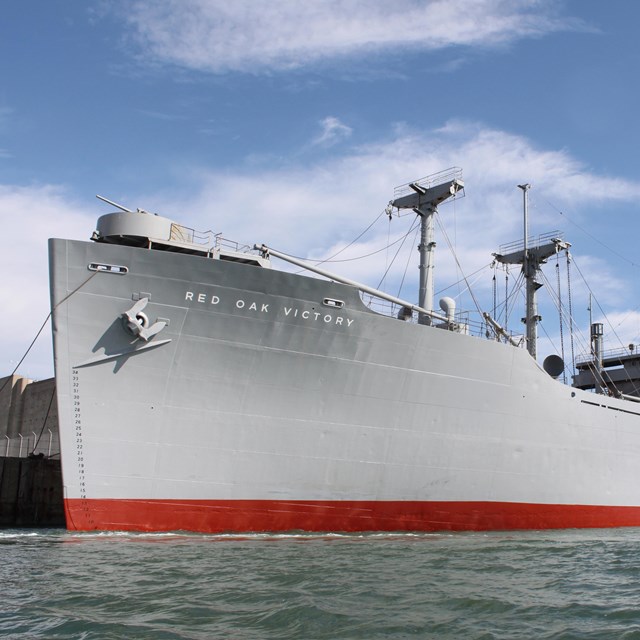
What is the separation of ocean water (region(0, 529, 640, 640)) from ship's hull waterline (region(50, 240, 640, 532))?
888mm

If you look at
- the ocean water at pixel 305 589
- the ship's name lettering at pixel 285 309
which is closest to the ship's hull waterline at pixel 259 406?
the ship's name lettering at pixel 285 309

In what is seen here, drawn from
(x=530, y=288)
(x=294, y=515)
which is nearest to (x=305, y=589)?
(x=294, y=515)

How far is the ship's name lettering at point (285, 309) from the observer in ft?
39.4

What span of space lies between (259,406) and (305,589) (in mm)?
4872

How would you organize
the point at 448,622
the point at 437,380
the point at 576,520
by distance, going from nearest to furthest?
1. the point at 448,622
2. the point at 437,380
3. the point at 576,520

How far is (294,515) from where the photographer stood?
1259 cm

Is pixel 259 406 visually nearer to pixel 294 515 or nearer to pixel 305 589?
pixel 294 515

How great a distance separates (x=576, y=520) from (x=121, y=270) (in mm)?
13204

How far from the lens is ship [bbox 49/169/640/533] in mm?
11617

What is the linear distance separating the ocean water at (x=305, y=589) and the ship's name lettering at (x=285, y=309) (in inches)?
168

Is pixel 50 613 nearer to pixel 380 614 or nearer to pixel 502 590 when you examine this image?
pixel 380 614

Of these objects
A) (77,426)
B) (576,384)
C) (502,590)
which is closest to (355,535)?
(502,590)

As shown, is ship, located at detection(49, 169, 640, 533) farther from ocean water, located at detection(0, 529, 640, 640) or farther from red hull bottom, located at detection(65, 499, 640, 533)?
ocean water, located at detection(0, 529, 640, 640)

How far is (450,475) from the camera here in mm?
14102
